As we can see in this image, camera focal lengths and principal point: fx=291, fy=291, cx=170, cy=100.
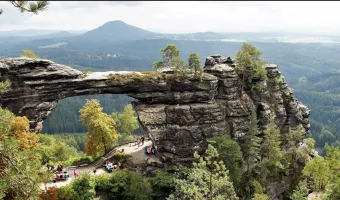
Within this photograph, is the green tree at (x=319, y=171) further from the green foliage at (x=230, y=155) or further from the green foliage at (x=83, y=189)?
the green foliage at (x=83, y=189)

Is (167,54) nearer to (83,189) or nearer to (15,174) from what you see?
(83,189)

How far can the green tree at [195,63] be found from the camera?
4325cm

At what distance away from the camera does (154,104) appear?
45.4 m

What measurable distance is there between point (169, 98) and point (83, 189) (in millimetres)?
17864

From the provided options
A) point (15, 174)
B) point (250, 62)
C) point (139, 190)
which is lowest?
point (139, 190)

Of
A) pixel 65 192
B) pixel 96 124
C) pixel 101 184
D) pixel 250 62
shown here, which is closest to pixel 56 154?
pixel 96 124

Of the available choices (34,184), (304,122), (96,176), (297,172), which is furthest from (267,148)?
(34,184)

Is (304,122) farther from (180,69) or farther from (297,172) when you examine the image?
(180,69)

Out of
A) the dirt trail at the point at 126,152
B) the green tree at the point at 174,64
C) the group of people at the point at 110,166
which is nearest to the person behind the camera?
the dirt trail at the point at 126,152

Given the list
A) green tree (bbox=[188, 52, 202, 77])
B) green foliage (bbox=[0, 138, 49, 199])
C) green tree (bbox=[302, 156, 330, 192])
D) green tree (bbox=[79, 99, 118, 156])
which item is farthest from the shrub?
green tree (bbox=[302, 156, 330, 192])

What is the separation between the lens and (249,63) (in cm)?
4641

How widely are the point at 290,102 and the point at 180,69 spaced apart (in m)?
22.9

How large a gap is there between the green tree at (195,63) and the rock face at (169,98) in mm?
1254

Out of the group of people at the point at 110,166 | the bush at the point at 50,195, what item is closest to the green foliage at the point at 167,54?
the group of people at the point at 110,166
